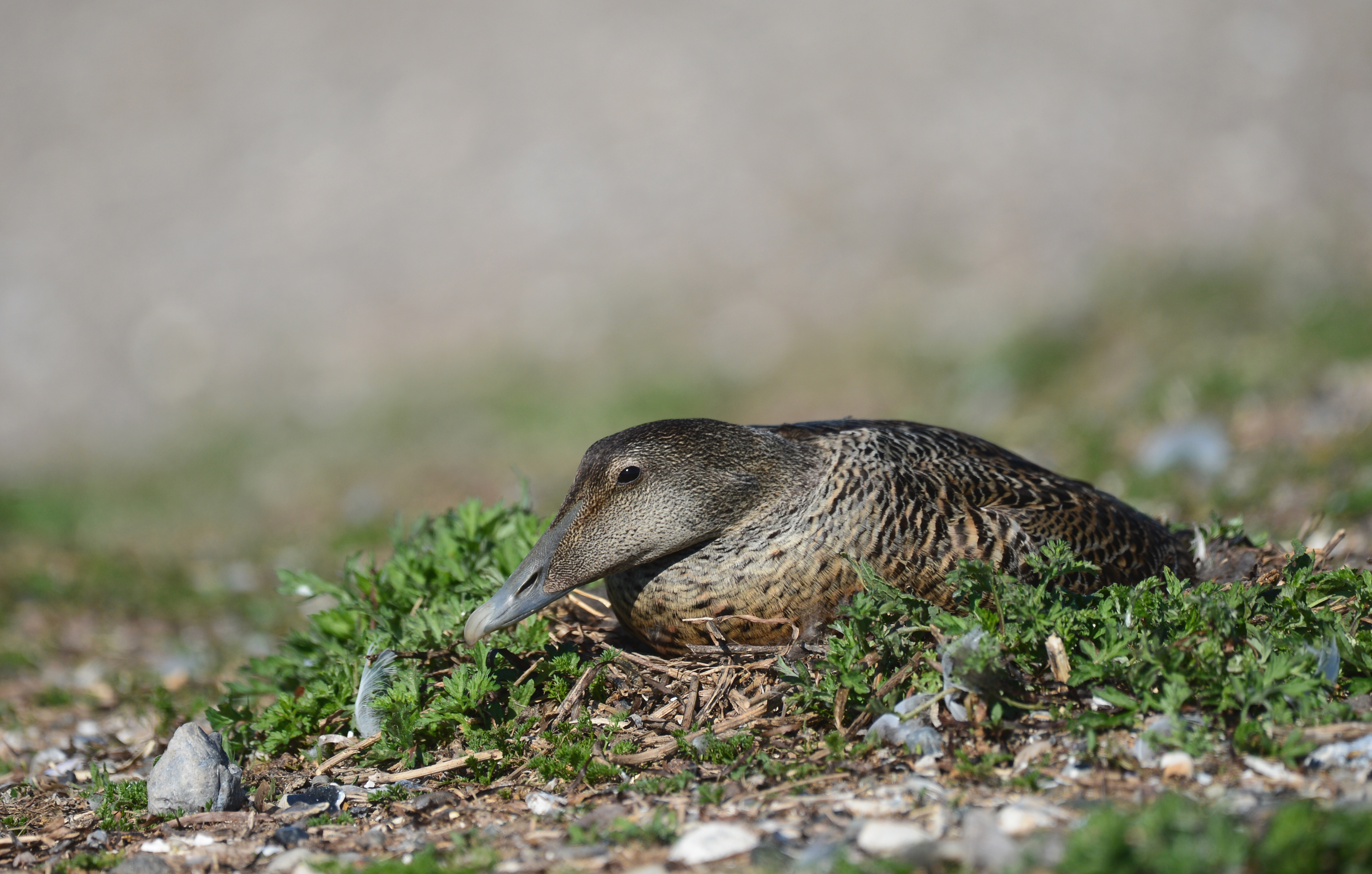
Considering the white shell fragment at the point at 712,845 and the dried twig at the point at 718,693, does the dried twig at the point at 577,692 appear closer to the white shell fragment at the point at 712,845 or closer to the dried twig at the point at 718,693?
the dried twig at the point at 718,693

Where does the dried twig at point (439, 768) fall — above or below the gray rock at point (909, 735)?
above

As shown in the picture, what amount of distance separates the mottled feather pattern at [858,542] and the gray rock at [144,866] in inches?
59.0

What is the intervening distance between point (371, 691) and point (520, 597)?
58 centimetres

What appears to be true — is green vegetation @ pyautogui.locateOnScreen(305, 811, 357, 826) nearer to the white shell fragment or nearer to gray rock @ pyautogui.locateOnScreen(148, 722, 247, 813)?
gray rock @ pyautogui.locateOnScreen(148, 722, 247, 813)

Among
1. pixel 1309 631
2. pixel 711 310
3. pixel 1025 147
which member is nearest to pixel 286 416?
pixel 711 310

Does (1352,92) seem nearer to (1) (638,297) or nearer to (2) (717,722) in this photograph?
(1) (638,297)

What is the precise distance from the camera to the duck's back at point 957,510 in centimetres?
353

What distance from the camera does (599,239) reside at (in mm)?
11516

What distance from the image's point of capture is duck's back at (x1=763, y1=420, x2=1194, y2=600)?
3529mm

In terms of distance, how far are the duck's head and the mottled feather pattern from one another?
94 millimetres

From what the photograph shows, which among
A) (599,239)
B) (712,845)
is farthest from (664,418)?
(712,845)

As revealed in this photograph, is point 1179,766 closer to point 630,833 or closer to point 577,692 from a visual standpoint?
point 630,833

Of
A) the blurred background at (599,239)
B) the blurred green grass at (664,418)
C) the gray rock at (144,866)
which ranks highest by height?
the blurred background at (599,239)

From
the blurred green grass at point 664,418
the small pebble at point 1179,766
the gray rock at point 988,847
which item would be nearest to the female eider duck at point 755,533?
the small pebble at point 1179,766
